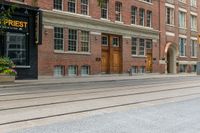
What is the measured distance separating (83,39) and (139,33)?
29.3 ft

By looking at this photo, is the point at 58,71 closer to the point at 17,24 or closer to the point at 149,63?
the point at 17,24

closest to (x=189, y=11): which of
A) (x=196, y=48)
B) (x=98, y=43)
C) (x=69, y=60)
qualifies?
(x=196, y=48)

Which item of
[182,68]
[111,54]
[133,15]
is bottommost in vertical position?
[182,68]

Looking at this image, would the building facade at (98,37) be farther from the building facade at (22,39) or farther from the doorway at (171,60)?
the doorway at (171,60)

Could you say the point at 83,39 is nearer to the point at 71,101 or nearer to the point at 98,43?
the point at 98,43

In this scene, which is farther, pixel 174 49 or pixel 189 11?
pixel 189 11

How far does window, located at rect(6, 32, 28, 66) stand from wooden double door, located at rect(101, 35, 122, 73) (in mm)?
9426

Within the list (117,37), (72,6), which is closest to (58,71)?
(72,6)

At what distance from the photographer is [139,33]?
3888 centimetres

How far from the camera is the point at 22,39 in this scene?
87.2 feet

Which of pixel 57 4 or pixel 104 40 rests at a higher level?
pixel 57 4

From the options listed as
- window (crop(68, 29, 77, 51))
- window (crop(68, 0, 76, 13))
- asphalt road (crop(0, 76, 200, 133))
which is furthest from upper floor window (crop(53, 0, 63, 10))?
asphalt road (crop(0, 76, 200, 133))

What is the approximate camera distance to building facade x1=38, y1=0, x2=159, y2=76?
2884 cm

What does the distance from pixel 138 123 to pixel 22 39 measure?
19.3 metres
